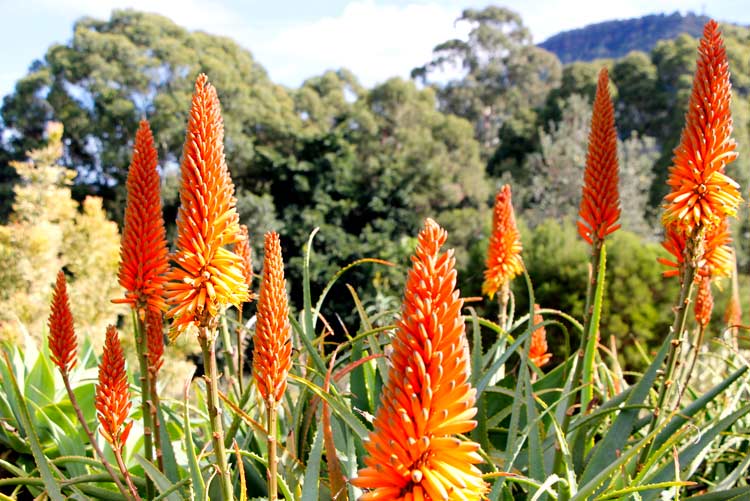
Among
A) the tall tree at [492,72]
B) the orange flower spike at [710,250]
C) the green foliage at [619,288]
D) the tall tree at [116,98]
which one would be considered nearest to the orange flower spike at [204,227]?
the orange flower spike at [710,250]

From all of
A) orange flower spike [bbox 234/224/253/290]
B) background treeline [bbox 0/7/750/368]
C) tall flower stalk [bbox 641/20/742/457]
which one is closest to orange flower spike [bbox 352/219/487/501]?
orange flower spike [bbox 234/224/253/290]

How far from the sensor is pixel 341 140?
973 inches

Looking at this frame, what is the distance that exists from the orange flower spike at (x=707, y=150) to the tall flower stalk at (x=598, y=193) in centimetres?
17

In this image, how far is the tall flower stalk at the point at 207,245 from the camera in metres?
1.31

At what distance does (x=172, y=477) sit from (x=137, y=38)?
91.7 feet

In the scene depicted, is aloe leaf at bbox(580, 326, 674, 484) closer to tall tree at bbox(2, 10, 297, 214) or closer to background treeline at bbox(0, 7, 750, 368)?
background treeline at bbox(0, 7, 750, 368)

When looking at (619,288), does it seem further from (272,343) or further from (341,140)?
(341,140)

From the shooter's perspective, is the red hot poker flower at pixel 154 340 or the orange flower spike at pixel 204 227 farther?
the red hot poker flower at pixel 154 340

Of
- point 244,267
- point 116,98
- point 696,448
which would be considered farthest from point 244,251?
point 116,98

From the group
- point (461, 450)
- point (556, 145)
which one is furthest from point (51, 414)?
point (556, 145)

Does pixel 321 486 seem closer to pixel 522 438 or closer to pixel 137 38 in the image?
pixel 522 438

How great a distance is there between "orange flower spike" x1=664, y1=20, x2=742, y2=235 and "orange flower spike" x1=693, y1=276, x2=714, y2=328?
721 millimetres

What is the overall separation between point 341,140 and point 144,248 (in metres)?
23.6

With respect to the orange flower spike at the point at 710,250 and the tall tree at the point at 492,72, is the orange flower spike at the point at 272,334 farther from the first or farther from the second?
the tall tree at the point at 492,72
